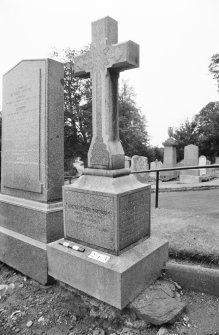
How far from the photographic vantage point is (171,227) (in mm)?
3943

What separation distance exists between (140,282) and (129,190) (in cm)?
94

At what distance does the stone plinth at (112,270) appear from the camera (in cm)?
237

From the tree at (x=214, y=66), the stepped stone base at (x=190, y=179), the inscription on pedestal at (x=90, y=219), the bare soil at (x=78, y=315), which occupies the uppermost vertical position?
the tree at (x=214, y=66)

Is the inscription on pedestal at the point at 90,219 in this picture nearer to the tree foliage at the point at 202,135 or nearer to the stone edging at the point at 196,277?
the stone edging at the point at 196,277

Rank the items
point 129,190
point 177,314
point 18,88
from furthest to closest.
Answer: point 18,88, point 129,190, point 177,314

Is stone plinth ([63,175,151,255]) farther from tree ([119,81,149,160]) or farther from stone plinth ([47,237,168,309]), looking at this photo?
tree ([119,81,149,160])

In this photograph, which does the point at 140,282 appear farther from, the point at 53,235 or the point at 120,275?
the point at 53,235

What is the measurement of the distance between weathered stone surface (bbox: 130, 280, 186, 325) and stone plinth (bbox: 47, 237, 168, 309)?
8 centimetres

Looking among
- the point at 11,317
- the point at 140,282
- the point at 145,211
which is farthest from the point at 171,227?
the point at 11,317

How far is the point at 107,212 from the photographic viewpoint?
2639 mm

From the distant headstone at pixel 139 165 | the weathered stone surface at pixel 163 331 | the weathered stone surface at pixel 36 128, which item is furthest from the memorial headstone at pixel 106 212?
the distant headstone at pixel 139 165

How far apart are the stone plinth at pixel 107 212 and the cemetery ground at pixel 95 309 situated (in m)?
0.59

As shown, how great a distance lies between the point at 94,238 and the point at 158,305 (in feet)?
3.00

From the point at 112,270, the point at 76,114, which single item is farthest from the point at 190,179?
the point at 112,270
